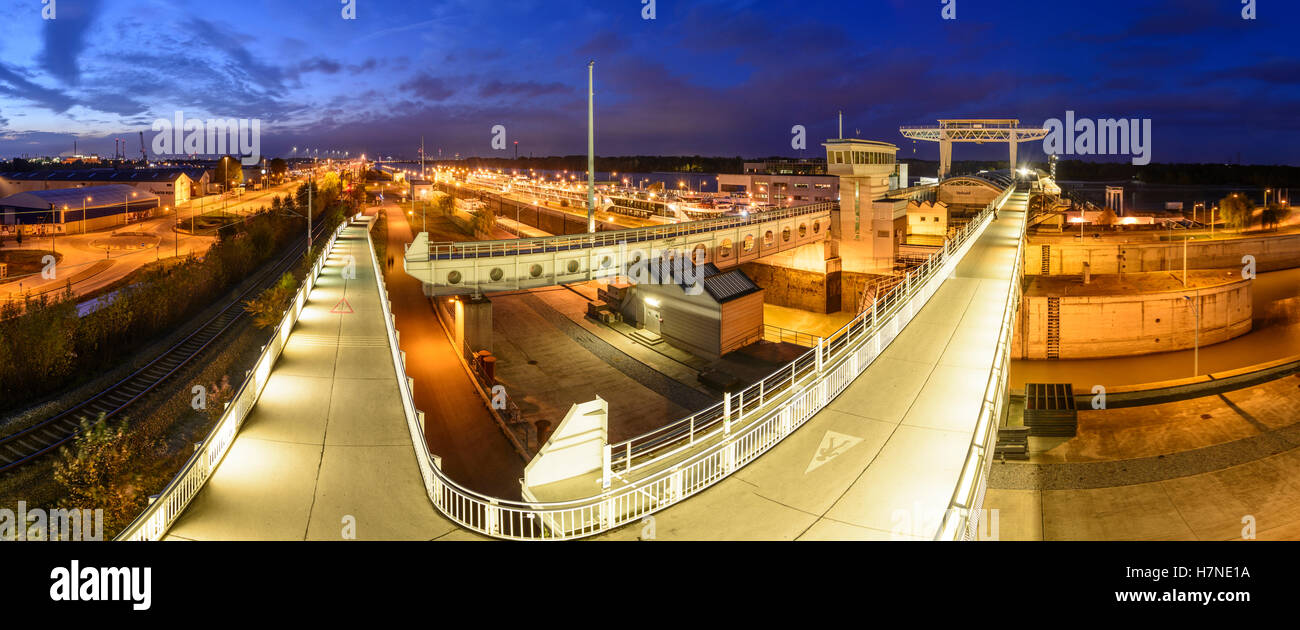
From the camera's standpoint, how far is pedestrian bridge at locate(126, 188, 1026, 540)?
31.8ft

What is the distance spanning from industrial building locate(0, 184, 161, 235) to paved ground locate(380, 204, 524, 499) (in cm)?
4435

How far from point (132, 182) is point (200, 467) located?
101 m

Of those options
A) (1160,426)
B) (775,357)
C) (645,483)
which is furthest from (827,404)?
(1160,426)

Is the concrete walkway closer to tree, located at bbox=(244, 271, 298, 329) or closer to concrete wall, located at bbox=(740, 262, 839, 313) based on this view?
tree, located at bbox=(244, 271, 298, 329)

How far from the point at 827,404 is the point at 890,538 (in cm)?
549

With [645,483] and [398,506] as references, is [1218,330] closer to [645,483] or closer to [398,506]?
[645,483]

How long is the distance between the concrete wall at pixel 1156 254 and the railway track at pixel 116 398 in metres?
50.2

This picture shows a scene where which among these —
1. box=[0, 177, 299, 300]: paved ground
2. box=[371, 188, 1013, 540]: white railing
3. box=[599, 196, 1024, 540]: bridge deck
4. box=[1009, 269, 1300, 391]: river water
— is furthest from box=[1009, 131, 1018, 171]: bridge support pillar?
box=[0, 177, 299, 300]: paved ground

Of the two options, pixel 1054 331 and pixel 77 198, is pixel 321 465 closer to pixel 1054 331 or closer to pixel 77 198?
pixel 1054 331

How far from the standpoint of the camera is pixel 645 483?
34.3 ft

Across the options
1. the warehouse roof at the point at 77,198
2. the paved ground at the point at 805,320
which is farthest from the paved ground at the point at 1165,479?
the warehouse roof at the point at 77,198

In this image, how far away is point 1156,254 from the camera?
5375 centimetres

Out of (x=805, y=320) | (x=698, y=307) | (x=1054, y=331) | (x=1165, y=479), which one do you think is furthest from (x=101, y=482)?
(x=1054, y=331)
